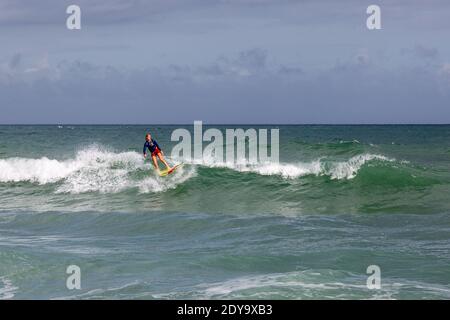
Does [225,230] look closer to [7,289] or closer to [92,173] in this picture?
[7,289]

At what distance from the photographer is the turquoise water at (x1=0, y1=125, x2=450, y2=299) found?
361 inches

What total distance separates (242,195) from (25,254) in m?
9.78

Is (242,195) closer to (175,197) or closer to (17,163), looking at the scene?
(175,197)

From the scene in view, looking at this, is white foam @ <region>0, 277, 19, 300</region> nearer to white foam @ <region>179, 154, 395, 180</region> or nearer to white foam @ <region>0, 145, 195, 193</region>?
white foam @ <region>0, 145, 195, 193</region>

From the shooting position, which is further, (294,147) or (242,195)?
(294,147)

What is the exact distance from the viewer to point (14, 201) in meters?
21.5

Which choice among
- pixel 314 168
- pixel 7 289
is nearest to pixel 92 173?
pixel 314 168

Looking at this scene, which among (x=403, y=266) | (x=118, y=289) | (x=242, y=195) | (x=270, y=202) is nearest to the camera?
(x=118, y=289)

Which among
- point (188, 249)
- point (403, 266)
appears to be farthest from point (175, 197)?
point (403, 266)

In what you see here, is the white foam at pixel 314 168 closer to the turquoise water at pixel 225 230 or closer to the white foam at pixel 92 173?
the turquoise water at pixel 225 230

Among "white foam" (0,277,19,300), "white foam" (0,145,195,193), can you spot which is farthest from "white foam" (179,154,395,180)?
"white foam" (0,277,19,300)

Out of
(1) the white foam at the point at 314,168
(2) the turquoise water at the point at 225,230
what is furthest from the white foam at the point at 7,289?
(1) the white foam at the point at 314,168

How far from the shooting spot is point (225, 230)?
13.8 meters
